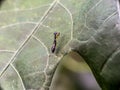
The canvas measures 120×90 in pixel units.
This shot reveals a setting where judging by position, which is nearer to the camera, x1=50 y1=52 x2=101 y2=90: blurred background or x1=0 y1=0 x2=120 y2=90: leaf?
x1=0 y1=0 x2=120 y2=90: leaf

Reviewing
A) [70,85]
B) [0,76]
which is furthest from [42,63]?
[70,85]

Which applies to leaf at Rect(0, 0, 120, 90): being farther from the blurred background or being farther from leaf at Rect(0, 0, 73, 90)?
the blurred background

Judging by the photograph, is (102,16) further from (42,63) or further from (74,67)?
(74,67)

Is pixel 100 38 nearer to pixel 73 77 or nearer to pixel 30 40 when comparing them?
pixel 30 40

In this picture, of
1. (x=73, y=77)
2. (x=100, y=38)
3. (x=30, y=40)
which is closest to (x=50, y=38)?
(x=30, y=40)

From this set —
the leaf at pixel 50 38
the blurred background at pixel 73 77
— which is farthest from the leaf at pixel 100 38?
the blurred background at pixel 73 77

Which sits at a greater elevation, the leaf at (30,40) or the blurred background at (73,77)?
the leaf at (30,40)

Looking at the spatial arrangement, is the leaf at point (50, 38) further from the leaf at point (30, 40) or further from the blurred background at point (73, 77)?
A: the blurred background at point (73, 77)

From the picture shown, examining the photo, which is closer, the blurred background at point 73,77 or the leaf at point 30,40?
the leaf at point 30,40

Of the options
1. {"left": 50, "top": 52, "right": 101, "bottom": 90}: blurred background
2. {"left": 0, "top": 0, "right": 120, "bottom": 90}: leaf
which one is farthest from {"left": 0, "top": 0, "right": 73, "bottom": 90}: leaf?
{"left": 50, "top": 52, "right": 101, "bottom": 90}: blurred background

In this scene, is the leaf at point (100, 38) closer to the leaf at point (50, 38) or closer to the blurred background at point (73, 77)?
the leaf at point (50, 38)

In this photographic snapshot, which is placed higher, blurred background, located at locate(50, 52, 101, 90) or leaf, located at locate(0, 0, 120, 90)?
leaf, located at locate(0, 0, 120, 90)
